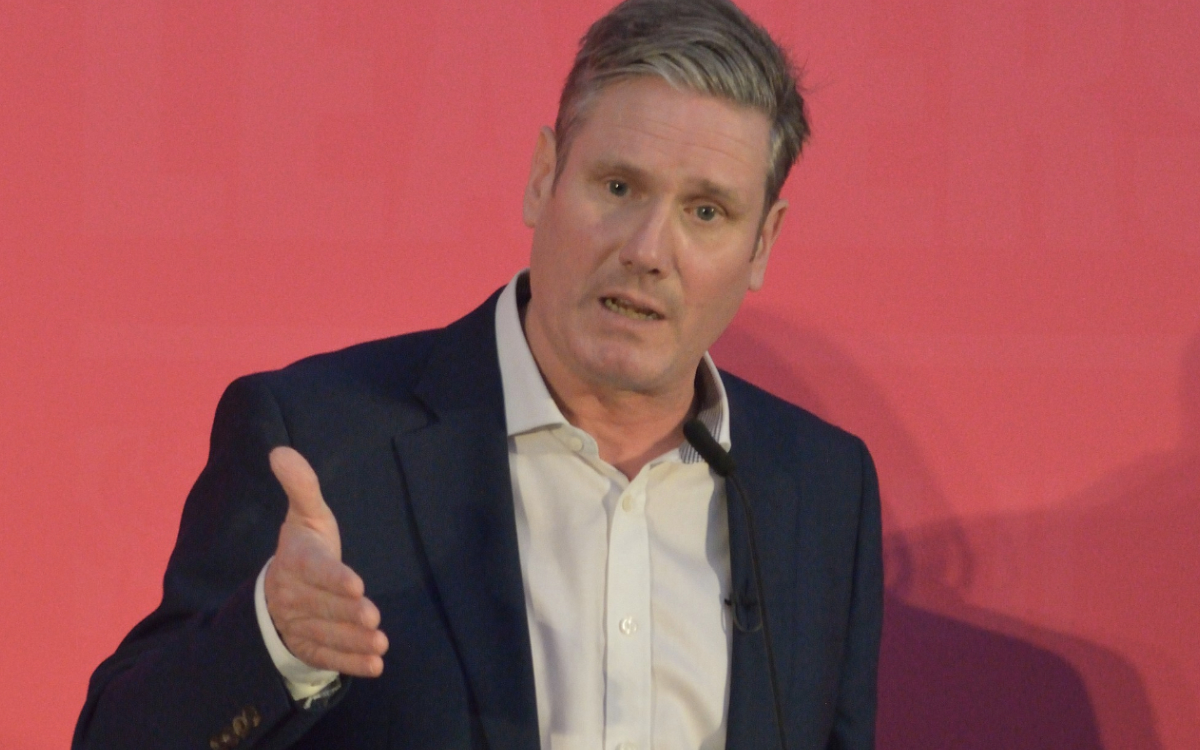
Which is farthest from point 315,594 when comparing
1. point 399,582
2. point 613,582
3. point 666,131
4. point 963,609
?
point 963,609

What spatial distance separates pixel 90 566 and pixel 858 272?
1.40 m

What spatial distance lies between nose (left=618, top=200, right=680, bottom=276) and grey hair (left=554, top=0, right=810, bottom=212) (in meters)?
0.17

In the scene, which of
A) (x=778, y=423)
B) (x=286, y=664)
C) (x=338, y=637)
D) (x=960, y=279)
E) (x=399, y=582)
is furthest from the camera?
(x=960, y=279)

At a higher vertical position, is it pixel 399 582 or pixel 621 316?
pixel 621 316

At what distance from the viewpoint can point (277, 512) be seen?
1.69m

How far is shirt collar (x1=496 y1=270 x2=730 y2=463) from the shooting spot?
1883mm

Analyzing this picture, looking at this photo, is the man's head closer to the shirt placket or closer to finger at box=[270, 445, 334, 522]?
the shirt placket

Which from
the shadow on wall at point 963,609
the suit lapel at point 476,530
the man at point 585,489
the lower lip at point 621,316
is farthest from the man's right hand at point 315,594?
the shadow on wall at point 963,609

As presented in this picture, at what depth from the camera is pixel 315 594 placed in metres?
1.37

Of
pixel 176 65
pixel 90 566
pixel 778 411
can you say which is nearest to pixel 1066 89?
pixel 778 411

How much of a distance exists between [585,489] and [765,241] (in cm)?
49

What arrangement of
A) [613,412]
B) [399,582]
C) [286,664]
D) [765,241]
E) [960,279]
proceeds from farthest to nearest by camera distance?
[960,279], [765,241], [613,412], [399,582], [286,664]

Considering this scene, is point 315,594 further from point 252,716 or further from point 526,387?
point 526,387

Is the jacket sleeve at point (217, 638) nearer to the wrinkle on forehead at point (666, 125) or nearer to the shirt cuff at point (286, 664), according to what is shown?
the shirt cuff at point (286, 664)
